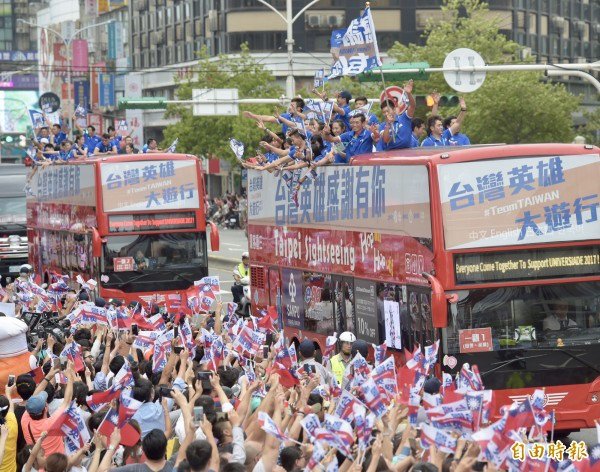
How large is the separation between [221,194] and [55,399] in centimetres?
8411

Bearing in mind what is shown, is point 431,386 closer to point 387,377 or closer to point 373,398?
point 387,377

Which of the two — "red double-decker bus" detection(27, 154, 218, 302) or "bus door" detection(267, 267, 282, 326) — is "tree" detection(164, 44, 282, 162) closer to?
"red double-decker bus" detection(27, 154, 218, 302)

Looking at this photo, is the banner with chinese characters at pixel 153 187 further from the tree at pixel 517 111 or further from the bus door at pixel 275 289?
the tree at pixel 517 111

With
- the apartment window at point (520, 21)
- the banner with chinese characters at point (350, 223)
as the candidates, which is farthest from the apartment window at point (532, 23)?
the banner with chinese characters at point (350, 223)

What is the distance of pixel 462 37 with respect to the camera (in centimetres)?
5378

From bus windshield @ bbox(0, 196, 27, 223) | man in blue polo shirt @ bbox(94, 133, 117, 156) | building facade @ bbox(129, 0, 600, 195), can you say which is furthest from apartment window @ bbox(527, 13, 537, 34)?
man in blue polo shirt @ bbox(94, 133, 117, 156)

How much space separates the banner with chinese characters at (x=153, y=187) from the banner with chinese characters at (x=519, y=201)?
12408mm

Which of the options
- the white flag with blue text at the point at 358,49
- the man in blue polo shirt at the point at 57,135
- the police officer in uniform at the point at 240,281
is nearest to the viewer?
the white flag with blue text at the point at 358,49

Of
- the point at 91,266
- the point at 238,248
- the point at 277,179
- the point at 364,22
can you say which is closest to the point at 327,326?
the point at 277,179

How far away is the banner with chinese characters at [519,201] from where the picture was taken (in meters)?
15.1

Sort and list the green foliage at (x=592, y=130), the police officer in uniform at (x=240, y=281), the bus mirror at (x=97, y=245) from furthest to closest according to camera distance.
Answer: the green foliage at (x=592, y=130) → the police officer in uniform at (x=240, y=281) → the bus mirror at (x=97, y=245)

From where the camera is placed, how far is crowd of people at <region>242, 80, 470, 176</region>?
709 inches

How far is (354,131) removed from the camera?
18922mm

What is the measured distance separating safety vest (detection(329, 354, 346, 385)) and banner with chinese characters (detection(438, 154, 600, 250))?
164 cm
